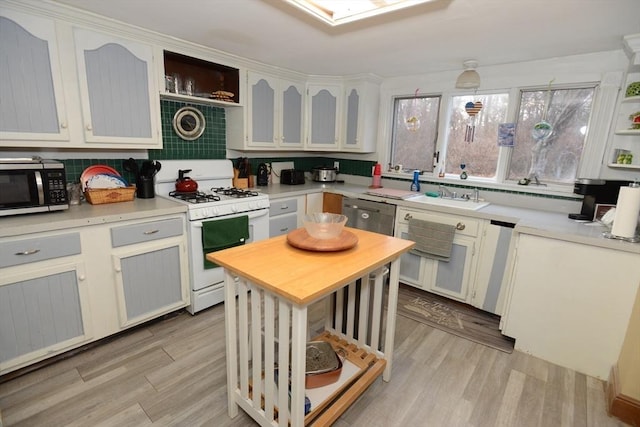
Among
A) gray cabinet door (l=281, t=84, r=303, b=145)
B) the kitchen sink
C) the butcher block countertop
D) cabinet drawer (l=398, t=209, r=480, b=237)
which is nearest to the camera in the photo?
the butcher block countertop

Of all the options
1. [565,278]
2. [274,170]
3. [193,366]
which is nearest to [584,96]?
[565,278]

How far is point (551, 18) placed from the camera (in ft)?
6.00

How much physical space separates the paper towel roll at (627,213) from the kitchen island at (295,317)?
129cm

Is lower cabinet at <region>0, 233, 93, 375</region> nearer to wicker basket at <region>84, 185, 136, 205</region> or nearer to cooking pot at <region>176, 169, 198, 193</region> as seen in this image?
wicker basket at <region>84, 185, 136, 205</region>

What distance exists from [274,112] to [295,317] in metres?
2.59

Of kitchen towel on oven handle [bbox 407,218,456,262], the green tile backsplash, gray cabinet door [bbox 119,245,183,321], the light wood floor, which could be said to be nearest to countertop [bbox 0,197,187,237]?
gray cabinet door [bbox 119,245,183,321]

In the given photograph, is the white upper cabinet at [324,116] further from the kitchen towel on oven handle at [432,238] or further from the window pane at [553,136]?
the window pane at [553,136]

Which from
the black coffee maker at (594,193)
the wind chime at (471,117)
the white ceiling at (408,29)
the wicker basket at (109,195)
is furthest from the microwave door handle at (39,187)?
the black coffee maker at (594,193)

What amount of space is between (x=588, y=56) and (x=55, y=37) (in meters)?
3.73

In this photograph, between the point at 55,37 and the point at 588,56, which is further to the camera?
the point at 588,56

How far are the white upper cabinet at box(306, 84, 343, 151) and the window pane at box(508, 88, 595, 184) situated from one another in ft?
5.91

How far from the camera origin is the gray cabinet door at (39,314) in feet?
5.62

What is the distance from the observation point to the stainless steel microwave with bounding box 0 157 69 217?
178 cm

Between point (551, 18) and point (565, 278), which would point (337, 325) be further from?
point (551, 18)
